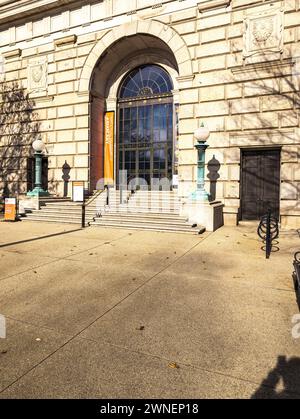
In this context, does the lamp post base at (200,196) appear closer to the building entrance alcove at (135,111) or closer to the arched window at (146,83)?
the building entrance alcove at (135,111)

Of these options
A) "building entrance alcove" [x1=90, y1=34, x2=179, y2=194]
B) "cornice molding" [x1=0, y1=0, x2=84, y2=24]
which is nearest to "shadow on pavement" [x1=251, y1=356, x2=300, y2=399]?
"building entrance alcove" [x1=90, y1=34, x2=179, y2=194]

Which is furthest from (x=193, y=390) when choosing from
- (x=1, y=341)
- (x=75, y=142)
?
(x=75, y=142)

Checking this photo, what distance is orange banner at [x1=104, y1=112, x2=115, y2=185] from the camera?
61.6ft

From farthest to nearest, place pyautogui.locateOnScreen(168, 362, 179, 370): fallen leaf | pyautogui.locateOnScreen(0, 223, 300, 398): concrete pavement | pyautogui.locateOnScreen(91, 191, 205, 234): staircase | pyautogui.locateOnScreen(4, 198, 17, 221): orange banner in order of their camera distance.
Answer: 1. pyautogui.locateOnScreen(4, 198, 17, 221): orange banner
2. pyautogui.locateOnScreen(91, 191, 205, 234): staircase
3. pyautogui.locateOnScreen(168, 362, 179, 370): fallen leaf
4. pyautogui.locateOnScreen(0, 223, 300, 398): concrete pavement

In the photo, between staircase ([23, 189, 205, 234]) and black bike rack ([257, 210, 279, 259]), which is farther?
staircase ([23, 189, 205, 234])

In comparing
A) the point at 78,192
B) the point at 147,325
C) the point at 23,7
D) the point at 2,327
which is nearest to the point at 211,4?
the point at 78,192

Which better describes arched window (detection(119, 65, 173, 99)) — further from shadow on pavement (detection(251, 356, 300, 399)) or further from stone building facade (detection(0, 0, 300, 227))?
shadow on pavement (detection(251, 356, 300, 399))

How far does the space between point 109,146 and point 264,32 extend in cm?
1062

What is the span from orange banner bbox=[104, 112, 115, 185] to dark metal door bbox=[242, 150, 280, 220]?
28.5 feet

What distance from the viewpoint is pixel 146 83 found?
60.0ft

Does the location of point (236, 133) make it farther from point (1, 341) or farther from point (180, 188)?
point (1, 341)

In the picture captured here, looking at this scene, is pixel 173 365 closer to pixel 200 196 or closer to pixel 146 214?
pixel 200 196

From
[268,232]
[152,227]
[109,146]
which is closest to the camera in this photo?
[268,232]
